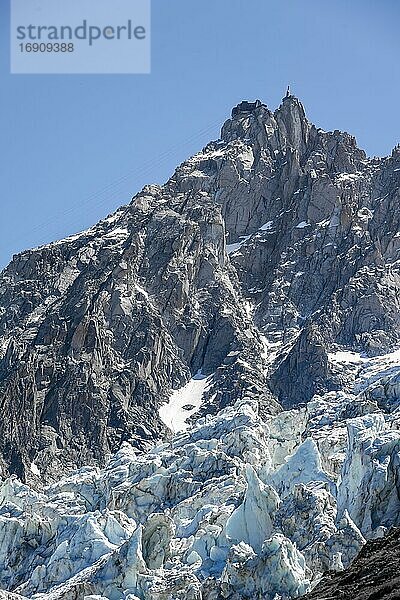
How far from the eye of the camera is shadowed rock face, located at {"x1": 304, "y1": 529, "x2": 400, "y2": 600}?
116ft

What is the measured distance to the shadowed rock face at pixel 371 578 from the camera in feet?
116

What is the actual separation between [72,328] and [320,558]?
12901 cm

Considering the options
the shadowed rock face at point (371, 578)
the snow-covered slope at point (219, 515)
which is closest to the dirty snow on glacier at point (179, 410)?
the snow-covered slope at point (219, 515)

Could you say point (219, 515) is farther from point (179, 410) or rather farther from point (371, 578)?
point (179, 410)

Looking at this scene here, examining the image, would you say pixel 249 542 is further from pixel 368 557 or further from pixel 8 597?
pixel 368 557

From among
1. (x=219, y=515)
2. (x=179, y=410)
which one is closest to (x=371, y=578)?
(x=219, y=515)

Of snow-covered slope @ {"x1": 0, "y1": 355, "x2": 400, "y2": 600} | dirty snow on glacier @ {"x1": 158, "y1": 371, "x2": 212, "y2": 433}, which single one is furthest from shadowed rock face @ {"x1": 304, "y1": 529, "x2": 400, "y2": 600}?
dirty snow on glacier @ {"x1": 158, "y1": 371, "x2": 212, "y2": 433}

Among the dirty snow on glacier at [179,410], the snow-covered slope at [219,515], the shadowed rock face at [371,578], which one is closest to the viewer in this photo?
the shadowed rock face at [371,578]

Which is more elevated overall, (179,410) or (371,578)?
(371,578)

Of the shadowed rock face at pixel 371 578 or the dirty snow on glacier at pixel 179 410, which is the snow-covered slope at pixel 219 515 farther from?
the dirty snow on glacier at pixel 179 410

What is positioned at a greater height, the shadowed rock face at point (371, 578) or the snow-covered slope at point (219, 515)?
the shadowed rock face at point (371, 578)

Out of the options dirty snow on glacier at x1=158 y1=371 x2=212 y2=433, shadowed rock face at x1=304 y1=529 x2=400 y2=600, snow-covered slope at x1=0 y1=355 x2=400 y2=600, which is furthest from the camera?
dirty snow on glacier at x1=158 y1=371 x2=212 y2=433

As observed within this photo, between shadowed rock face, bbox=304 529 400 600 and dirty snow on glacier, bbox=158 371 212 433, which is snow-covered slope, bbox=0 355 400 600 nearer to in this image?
shadowed rock face, bbox=304 529 400 600

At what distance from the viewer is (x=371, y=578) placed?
38.2 metres
